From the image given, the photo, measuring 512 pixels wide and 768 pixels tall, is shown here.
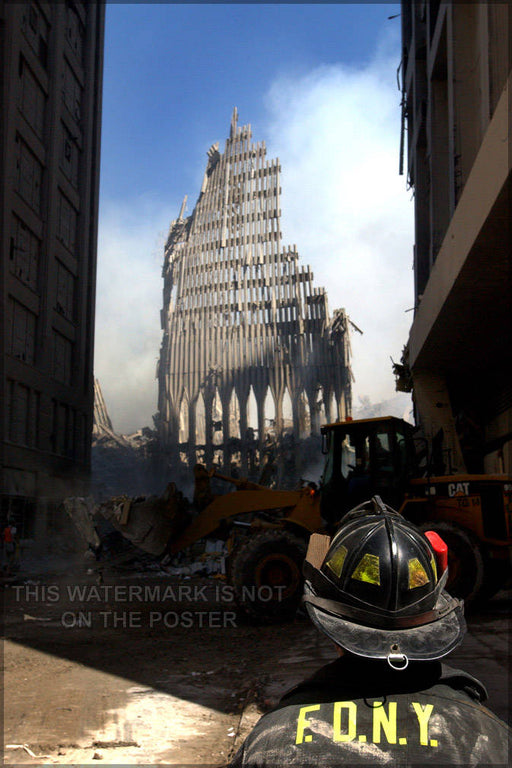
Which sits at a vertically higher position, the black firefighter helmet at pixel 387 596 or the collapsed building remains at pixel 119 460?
the collapsed building remains at pixel 119 460

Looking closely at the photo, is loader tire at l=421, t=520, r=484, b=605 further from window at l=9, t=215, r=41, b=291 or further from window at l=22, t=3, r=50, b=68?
window at l=22, t=3, r=50, b=68

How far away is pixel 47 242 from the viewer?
26.0 meters

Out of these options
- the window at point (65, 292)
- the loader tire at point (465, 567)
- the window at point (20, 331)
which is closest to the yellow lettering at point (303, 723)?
the loader tire at point (465, 567)

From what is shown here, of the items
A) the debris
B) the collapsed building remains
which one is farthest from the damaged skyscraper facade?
the debris

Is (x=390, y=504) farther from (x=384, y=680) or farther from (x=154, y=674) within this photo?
(x=384, y=680)

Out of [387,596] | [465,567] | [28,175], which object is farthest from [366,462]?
[28,175]

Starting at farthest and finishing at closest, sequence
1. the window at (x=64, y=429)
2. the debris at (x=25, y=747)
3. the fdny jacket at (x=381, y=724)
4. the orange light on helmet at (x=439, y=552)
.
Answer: the window at (x=64, y=429) → the debris at (x=25, y=747) → the orange light on helmet at (x=439, y=552) → the fdny jacket at (x=381, y=724)

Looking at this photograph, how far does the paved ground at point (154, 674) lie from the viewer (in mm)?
4711

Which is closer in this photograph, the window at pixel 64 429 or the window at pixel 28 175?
the window at pixel 28 175

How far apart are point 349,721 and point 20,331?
942 inches

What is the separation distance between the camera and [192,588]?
13.4m

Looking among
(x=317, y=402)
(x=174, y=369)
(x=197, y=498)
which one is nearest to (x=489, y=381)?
(x=197, y=498)

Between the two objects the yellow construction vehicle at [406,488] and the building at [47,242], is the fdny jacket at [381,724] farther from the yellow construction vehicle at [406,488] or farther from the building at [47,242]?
the building at [47,242]

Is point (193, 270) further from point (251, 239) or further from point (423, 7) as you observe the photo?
point (423, 7)
